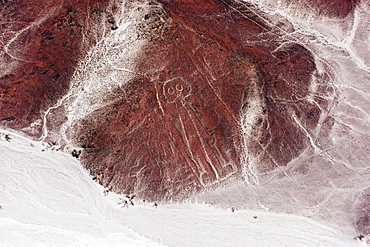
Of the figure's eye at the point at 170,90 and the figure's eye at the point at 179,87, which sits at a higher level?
the figure's eye at the point at 179,87

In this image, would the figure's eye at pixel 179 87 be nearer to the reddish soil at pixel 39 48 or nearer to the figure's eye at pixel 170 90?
the figure's eye at pixel 170 90

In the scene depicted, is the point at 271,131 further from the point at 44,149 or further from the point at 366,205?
the point at 44,149

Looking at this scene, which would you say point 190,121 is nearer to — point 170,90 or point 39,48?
point 170,90

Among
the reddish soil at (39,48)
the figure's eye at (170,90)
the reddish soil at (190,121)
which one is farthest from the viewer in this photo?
the reddish soil at (39,48)

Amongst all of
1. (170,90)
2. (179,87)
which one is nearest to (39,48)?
(170,90)

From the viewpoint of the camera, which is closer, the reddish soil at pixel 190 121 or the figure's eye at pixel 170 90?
the reddish soil at pixel 190 121

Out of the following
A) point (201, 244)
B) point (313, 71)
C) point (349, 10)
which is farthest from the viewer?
point (349, 10)

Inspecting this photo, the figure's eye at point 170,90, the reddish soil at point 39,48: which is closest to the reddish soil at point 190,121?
the figure's eye at point 170,90

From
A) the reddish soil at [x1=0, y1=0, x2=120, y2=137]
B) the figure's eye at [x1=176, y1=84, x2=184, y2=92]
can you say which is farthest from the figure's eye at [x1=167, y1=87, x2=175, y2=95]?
the reddish soil at [x1=0, y1=0, x2=120, y2=137]

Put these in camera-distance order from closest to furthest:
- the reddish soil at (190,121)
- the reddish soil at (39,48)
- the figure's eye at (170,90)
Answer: the reddish soil at (190,121), the figure's eye at (170,90), the reddish soil at (39,48)

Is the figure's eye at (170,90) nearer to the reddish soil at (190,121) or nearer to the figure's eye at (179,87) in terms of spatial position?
the reddish soil at (190,121)

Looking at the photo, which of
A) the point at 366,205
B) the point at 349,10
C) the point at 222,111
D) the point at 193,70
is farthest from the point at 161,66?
the point at 366,205
